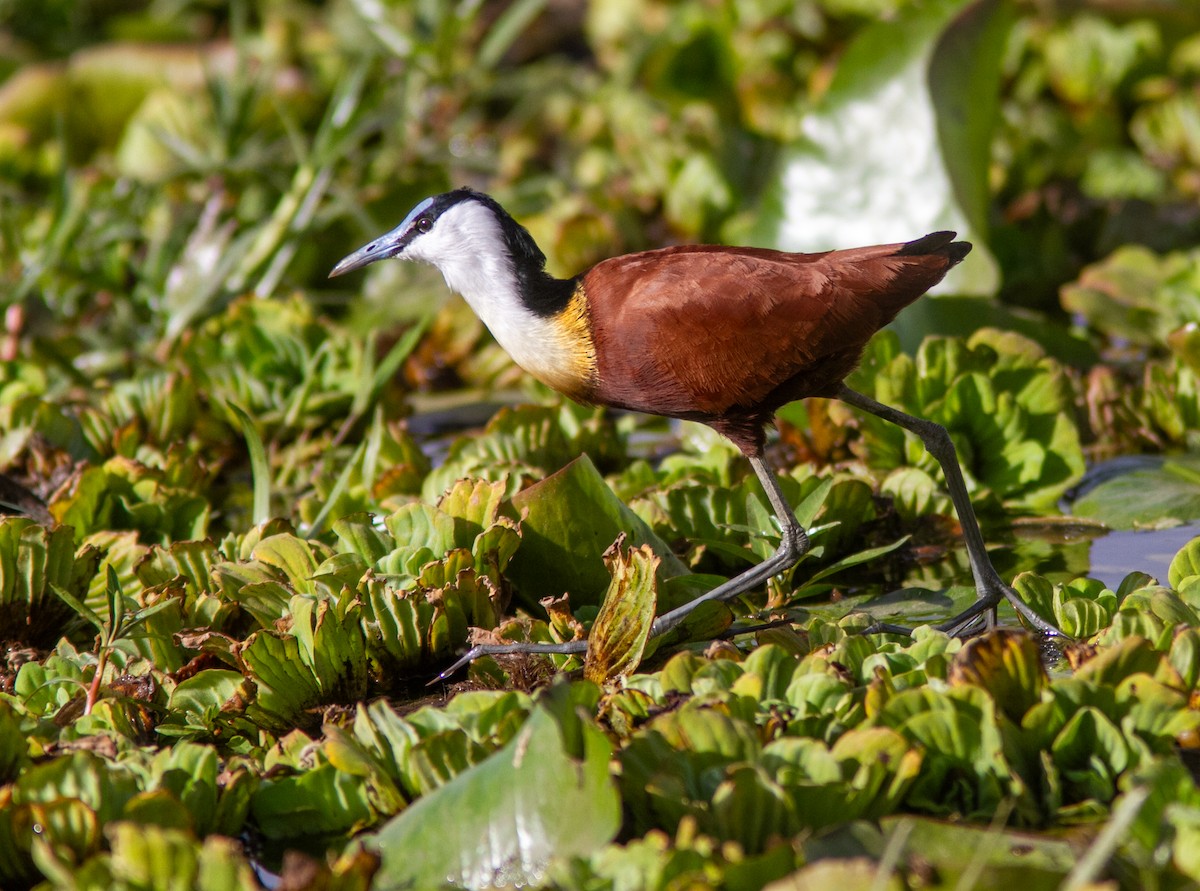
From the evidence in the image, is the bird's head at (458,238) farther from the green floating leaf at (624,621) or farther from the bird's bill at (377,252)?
the green floating leaf at (624,621)

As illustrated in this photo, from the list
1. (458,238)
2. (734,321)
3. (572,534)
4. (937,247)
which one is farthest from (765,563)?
(458,238)

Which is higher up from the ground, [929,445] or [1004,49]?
[1004,49]

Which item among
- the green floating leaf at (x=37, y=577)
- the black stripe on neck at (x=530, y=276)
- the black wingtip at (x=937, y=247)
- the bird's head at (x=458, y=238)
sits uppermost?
the bird's head at (x=458, y=238)

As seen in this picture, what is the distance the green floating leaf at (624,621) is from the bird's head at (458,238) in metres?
0.67

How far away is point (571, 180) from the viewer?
17.5ft

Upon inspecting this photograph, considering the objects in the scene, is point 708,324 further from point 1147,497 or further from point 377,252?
point 1147,497

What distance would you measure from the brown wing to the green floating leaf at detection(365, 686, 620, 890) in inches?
Result: 32.7

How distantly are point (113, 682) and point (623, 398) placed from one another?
3.34 ft

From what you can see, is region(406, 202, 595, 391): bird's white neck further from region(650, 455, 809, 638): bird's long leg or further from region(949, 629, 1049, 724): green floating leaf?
region(949, 629, 1049, 724): green floating leaf

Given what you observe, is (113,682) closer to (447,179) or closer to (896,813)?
(896,813)

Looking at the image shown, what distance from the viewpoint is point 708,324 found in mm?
2451

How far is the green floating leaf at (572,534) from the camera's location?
263 cm

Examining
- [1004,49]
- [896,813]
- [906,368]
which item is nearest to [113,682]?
[896,813]

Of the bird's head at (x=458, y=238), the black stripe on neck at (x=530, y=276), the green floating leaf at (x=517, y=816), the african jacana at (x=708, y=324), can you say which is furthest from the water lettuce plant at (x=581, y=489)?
the bird's head at (x=458, y=238)
